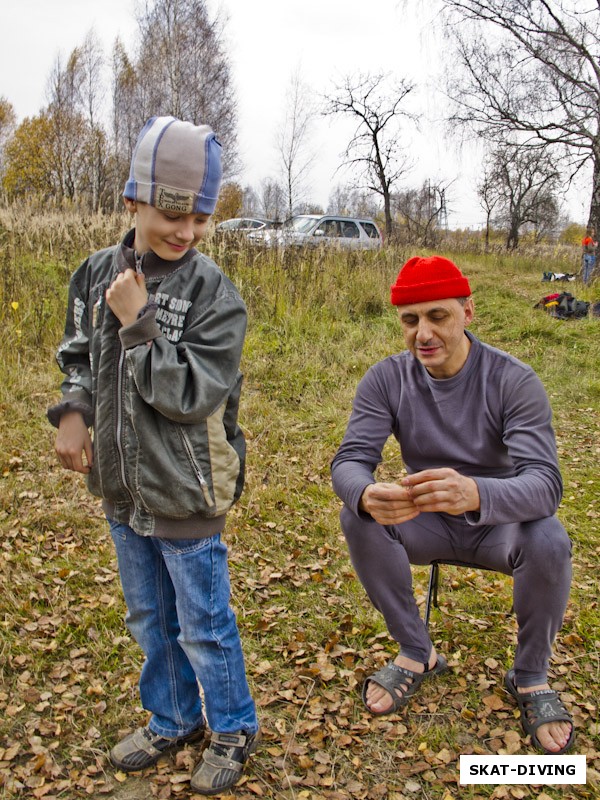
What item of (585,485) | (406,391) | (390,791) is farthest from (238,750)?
(585,485)

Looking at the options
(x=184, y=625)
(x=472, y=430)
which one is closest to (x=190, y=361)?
(x=184, y=625)

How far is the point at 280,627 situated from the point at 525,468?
134 cm

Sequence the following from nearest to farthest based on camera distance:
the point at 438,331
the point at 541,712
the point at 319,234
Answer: the point at 541,712, the point at 438,331, the point at 319,234

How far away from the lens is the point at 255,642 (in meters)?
2.74

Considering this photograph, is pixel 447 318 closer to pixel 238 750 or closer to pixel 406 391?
pixel 406 391

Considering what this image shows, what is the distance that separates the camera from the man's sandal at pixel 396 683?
7.56ft

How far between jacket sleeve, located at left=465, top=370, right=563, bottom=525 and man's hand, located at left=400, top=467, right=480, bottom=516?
4 cm

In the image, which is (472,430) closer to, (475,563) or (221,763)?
(475,563)

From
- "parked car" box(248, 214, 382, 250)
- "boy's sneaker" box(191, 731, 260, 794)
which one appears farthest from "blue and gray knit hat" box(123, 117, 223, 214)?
"parked car" box(248, 214, 382, 250)

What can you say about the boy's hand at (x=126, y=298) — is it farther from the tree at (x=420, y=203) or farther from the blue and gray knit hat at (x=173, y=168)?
the tree at (x=420, y=203)

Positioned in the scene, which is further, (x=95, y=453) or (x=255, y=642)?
(x=255, y=642)

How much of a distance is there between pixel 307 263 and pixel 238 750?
658cm

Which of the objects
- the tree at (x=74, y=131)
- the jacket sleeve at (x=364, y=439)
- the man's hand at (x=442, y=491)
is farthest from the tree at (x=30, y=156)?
the man's hand at (x=442, y=491)

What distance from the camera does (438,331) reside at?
2246 mm
